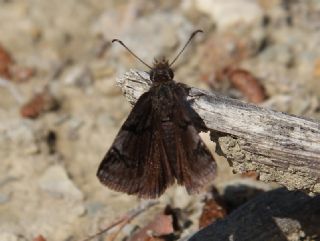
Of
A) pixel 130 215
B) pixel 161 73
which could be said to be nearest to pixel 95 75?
pixel 130 215

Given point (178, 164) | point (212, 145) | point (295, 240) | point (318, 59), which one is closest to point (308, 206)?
point (295, 240)

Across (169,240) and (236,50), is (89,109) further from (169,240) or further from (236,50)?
(169,240)

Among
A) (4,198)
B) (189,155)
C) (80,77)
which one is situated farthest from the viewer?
(80,77)

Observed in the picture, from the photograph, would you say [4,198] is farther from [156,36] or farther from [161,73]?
[156,36]

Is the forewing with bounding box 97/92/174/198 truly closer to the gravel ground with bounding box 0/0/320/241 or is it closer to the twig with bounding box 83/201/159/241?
the twig with bounding box 83/201/159/241

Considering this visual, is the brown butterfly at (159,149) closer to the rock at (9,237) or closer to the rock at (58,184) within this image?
the rock at (9,237)
